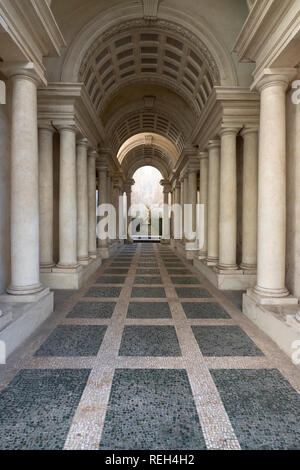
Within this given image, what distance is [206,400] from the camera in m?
3.92

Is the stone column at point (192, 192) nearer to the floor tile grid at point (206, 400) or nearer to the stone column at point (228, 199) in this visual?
the stone column at point (228, 199)

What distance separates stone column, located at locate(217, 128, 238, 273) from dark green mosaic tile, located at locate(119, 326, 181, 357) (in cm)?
543

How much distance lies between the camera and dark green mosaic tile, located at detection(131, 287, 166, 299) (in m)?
9.70

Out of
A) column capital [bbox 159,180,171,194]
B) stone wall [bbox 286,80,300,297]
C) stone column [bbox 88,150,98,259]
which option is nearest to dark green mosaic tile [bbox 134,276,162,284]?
stone column [bbox 88,150,98,259]

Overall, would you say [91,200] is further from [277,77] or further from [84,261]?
[277,77]

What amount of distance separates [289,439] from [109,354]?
3307 millimetres

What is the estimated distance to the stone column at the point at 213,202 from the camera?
13211 mm

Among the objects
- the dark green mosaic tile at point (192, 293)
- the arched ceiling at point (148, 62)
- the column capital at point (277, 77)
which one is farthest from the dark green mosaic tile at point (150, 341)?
the arched ceiling at point (148, 62)

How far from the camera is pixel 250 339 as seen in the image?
239 inches

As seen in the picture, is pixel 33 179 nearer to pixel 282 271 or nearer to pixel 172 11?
pixel 282 271

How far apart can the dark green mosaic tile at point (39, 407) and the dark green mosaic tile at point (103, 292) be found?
499 cm

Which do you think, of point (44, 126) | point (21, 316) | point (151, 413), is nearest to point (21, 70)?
point (44, 126)

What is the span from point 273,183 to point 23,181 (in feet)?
21.1
